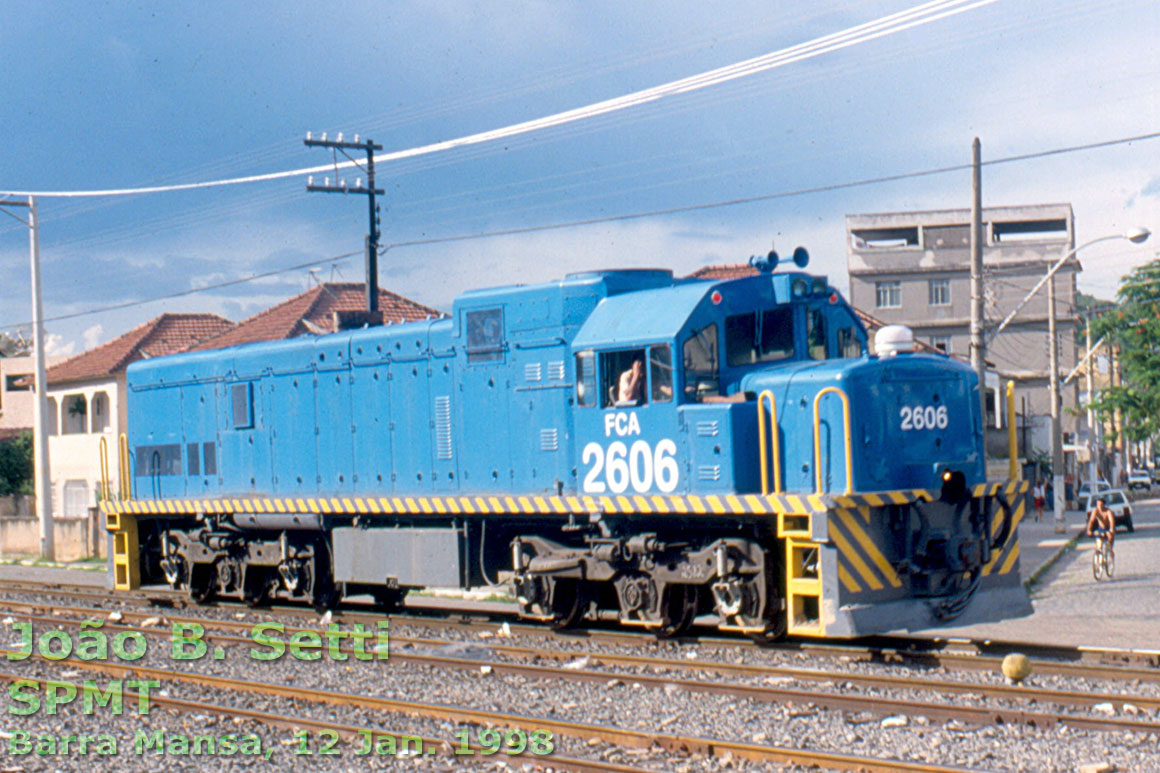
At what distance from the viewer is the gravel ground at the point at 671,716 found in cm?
771

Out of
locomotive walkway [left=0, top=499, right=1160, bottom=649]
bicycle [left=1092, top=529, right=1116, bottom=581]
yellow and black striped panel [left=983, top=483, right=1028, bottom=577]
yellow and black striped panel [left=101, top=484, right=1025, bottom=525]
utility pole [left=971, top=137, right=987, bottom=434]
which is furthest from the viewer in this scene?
bicycle [left=1092, top=529, right=1116, bottom=581]

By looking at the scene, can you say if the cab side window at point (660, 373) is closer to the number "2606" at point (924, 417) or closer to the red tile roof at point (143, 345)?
the number "2606" at point (924, 417)

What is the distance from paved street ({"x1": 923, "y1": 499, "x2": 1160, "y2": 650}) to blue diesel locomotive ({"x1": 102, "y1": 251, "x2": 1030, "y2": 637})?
2267 mm

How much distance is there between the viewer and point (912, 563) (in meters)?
11.0

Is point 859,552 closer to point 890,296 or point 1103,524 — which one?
point 1103,524

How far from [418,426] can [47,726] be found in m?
5.74

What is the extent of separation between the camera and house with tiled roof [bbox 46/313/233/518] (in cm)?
4038

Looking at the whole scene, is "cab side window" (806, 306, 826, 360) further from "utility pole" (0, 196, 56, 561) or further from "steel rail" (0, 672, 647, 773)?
"utility pole" (0, 196, 56, 561)

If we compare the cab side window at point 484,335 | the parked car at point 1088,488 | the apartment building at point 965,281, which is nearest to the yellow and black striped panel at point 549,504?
the cab side window at point 484,335

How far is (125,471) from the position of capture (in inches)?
752

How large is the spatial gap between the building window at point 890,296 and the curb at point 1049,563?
3774 centimetres

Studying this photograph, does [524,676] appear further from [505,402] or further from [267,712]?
[505,402]

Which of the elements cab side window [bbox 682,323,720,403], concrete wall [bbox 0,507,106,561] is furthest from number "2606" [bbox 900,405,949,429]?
concrete wall [bbox 0,507,106,561]

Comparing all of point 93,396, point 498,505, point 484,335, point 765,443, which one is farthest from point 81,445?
point 765,443
